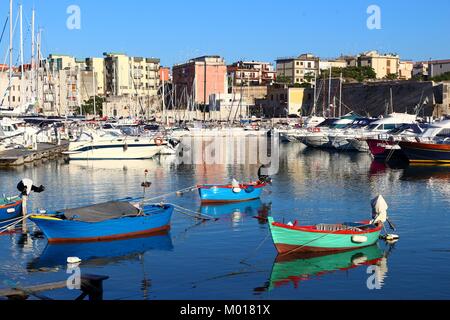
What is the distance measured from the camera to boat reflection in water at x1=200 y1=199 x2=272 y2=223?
24.8 metres

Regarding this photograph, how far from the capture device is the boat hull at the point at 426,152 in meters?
43.1

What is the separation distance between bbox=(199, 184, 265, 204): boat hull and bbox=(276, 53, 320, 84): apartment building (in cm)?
10074

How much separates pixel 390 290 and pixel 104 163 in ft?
108

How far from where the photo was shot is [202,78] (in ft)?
381

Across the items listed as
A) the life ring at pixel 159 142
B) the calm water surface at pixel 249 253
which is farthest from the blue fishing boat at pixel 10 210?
the life ring at pixel 159 142

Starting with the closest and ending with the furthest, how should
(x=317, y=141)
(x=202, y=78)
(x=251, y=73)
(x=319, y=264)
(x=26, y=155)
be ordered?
(x=319, y=264), (x=26, y=155), (x=317, y=141), (x=202, y=78), (x=251, y=73)

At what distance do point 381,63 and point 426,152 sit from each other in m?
83.3

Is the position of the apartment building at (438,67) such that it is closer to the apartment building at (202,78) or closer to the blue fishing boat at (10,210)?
the apartment building at (202,78)

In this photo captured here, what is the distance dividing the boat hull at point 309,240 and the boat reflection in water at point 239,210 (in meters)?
5.32

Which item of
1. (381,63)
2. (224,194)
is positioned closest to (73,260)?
(224,194)

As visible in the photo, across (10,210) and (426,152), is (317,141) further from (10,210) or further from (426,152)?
(10,210)
